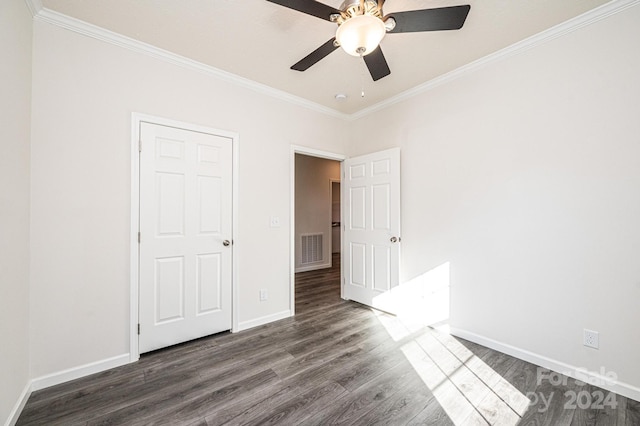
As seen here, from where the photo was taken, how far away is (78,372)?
1988 millimetres

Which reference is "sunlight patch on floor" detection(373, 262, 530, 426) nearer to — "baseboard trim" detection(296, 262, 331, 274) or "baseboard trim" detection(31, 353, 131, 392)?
"baseboard trim" detection(31, 353, 131, 392)

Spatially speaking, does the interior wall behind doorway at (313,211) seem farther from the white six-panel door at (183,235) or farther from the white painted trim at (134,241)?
the white painted trim at (134,241)

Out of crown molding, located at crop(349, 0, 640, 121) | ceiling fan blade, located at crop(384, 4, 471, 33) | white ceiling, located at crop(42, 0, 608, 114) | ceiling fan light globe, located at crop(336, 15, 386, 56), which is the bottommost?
ceiling fan light globe, located at crop(336, 15, 386, 56)

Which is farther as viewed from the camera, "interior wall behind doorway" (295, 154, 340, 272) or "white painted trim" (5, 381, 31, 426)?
"interior wall behind doorway" (295, 154, 340, 272)

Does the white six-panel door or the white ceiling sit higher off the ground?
the white ceiling

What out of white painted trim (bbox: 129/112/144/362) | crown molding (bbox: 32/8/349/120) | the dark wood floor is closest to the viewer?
the dark wood floor

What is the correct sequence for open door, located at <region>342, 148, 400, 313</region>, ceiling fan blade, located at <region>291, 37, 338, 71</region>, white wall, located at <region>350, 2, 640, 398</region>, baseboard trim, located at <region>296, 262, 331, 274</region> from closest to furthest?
ceiling fan blade, located at <region>291, 37, 338, 71</region> < white wall, located at <region>350, 2, 640, 398</region> < open door, located at <region>342, 148, 400, 313</region> < baseboard trim, located at <region>296, 262, 331, 274</region>

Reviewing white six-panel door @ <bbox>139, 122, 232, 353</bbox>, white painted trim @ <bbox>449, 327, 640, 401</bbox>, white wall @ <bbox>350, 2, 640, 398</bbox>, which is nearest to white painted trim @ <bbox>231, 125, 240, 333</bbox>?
white six-panel door @ <bbox>139, 122, 232, 353</bbox>

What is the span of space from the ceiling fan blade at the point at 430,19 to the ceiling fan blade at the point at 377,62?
190mm

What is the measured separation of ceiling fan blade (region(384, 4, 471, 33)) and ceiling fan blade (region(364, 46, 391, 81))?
19cm

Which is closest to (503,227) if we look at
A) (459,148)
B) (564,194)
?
(564,194)

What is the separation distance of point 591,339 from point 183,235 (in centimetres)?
343

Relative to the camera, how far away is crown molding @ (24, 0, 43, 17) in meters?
1.77

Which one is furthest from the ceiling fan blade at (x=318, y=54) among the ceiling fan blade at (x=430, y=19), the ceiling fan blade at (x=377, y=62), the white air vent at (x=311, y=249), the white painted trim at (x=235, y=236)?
the white air vent at (x=311, y=249)
